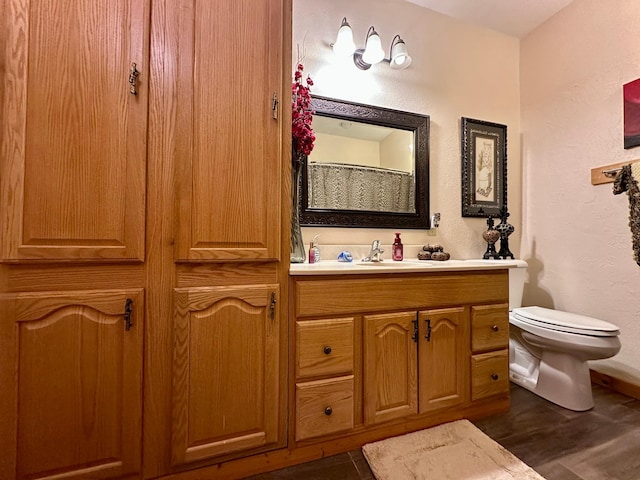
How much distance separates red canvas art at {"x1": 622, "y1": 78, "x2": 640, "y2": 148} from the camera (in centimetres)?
172

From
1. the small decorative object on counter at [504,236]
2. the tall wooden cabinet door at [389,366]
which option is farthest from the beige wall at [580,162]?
the tall wooden cabinet door at [389,366]

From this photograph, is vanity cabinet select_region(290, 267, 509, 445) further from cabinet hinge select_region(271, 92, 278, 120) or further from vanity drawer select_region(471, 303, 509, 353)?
cabinet hinge select_region(271, 92, 278, 120)

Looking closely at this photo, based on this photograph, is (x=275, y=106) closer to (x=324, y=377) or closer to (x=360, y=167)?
(x=360, y=167)

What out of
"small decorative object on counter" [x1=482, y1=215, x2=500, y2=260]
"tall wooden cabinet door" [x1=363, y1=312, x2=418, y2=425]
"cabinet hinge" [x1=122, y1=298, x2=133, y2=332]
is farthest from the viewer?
"small decorative object on counter" [x1=482, y1=215, x2=500, y2=260]

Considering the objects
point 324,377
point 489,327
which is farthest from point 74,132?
point 489,327

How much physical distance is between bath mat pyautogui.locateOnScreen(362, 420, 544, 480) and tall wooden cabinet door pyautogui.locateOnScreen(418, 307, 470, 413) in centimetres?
13

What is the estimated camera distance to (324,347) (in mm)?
1181

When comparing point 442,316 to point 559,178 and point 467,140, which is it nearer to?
point 467,140

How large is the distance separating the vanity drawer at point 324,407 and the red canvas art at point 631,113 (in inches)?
86.1

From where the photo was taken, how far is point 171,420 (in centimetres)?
99

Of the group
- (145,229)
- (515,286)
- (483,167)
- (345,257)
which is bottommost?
(515,286)

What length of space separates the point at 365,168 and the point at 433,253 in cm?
73

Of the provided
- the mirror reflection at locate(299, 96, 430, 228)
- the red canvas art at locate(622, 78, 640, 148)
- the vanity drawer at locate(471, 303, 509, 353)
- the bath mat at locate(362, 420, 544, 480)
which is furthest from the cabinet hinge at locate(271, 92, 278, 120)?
the red canvas art at locate(622, 78, 640, 148)

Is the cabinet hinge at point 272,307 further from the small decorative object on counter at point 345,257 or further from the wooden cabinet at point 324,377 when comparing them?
the small decorative object on counter at point 345,257
